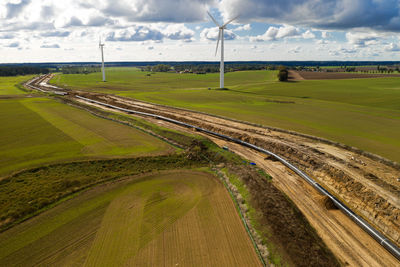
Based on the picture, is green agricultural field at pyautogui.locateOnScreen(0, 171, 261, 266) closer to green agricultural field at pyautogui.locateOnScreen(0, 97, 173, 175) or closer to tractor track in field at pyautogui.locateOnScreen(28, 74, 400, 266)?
tractor track in field at pyautogui.locateOnScreen(28, 74, 400, 266)

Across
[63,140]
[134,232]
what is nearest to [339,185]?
[134,232]

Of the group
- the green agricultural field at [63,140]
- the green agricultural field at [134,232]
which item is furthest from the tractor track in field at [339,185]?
the green agricultural field at [63,140]

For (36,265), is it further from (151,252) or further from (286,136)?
(286,136)

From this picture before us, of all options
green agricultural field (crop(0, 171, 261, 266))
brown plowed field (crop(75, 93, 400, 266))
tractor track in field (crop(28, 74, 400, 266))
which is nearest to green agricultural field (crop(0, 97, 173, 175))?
green agricultural field (crop(0, 171, 261, 266))

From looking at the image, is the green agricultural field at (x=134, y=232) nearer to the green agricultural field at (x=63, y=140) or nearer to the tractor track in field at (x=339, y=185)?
the tractor track in field at (x=339, y=185)

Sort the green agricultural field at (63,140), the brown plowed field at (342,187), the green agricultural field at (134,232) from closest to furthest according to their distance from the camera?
the green agricultural field at (134,232)
the brown plowed field at (342,187)
the green agricultural field at (63,140)

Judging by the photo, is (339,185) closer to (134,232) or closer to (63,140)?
(134,232)
